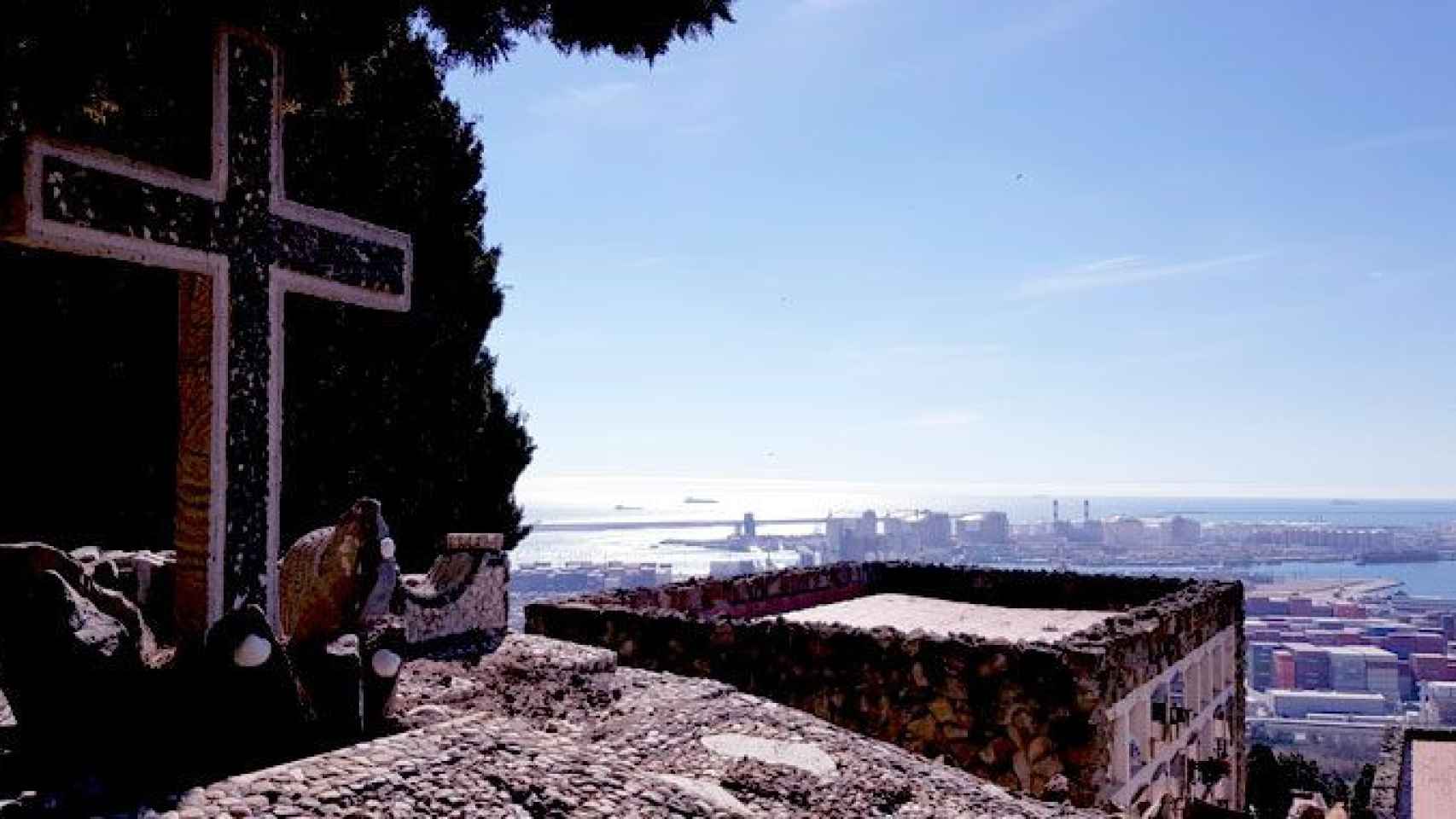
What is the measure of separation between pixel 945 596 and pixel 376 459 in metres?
9.96

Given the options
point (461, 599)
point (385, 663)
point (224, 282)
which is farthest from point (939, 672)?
point (224, 282)

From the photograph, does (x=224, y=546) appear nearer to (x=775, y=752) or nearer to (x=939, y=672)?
(x=775, y=752)

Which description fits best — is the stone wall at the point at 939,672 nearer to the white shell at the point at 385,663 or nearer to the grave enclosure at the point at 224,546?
the grave enclosure at the point at 224,546

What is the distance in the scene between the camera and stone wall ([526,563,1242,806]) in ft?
30.9

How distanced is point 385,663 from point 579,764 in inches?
45.4

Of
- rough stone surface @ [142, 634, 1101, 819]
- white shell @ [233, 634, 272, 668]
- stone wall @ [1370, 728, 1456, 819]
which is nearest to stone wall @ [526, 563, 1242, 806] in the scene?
rough stone surface @ [142, 634, 1101, 819]

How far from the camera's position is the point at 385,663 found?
556cm

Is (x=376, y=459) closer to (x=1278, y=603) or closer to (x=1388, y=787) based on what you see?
(x=1388, y=787)

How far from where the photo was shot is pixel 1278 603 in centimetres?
17762

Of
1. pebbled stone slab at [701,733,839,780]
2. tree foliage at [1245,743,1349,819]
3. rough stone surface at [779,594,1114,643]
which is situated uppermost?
pebbled stone slab at [701,733,839,780]

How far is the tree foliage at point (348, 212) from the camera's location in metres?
7.76

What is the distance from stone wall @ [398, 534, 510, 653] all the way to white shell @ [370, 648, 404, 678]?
2.28m

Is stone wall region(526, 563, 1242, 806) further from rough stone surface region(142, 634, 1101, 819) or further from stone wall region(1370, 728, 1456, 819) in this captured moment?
stone wall region(1370, 728, 1456, 819)

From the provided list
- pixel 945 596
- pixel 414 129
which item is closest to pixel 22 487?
pixel 414 129
